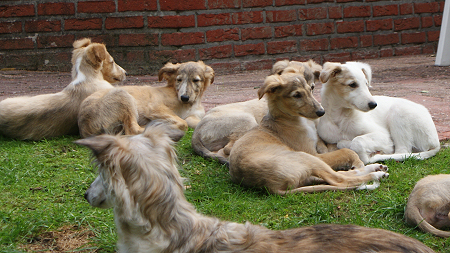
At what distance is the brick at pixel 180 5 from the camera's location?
31.3 feet

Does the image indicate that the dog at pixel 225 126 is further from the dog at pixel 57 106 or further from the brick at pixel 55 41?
the brick at pixel 55 41

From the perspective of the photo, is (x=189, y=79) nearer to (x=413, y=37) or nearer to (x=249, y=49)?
(x=249, y=49)

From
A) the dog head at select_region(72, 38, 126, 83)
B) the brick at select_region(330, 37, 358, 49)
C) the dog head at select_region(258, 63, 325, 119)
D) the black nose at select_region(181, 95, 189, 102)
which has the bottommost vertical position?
the black nose at select_region(181, 95, 189, 102)

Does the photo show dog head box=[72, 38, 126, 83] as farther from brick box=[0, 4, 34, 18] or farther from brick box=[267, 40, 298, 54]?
brick box=[267, 40, 298, 54]

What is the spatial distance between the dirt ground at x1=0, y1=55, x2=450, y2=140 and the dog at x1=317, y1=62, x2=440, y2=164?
1.38m

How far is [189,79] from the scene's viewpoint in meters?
7.03

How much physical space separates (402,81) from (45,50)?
23.6 ft

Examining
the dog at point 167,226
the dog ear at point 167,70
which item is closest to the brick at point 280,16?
the dog ear at point 167,70

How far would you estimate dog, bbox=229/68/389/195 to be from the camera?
411 centimetres

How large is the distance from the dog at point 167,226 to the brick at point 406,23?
966 cm

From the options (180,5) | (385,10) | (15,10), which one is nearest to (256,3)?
(180,5)

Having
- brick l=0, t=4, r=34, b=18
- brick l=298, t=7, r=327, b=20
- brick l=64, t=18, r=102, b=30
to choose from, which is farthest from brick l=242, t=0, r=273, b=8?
brick l=0, t=4, r=34, b=18

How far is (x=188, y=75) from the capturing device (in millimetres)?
7027

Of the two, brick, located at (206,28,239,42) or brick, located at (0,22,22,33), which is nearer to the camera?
brick, located at (0,22,22,33)
